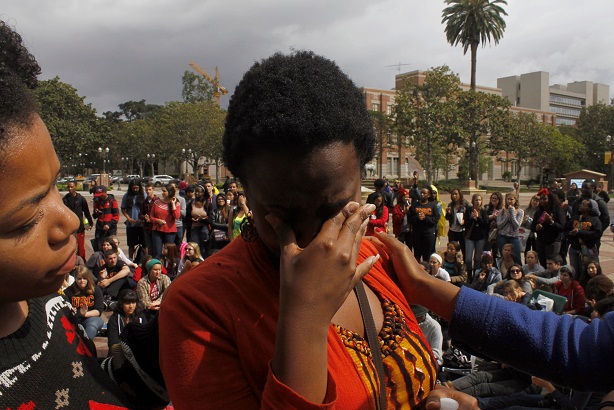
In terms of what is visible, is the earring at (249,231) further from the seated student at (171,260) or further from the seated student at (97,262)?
the seated student at (97,262)

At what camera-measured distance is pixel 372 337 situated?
1.39m

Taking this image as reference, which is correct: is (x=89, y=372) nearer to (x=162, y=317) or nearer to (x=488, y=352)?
(x=162, y=317)

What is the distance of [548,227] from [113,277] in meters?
7.49

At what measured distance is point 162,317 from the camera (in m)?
1.20

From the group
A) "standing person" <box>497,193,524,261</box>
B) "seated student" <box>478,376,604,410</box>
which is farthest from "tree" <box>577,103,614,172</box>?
"seated student" <box>478,376,604,410</box>

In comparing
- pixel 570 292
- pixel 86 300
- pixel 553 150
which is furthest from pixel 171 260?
pixel 553 150

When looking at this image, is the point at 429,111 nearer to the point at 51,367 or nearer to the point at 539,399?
the point at 539,399

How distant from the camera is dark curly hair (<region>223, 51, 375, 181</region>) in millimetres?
1166

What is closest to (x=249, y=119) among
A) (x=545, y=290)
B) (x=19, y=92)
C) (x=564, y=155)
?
(x=19, y=92)

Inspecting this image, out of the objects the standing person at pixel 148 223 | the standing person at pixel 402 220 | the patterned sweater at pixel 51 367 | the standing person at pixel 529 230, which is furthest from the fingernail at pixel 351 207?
the standing person at pixel 529 230

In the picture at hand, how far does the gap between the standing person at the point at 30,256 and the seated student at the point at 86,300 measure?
538 centimetres

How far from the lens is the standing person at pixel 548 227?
29.2 feet

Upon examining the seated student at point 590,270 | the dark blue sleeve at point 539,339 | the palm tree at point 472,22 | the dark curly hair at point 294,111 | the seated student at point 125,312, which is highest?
the palm tree at point 472,22

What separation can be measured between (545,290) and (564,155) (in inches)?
2114
